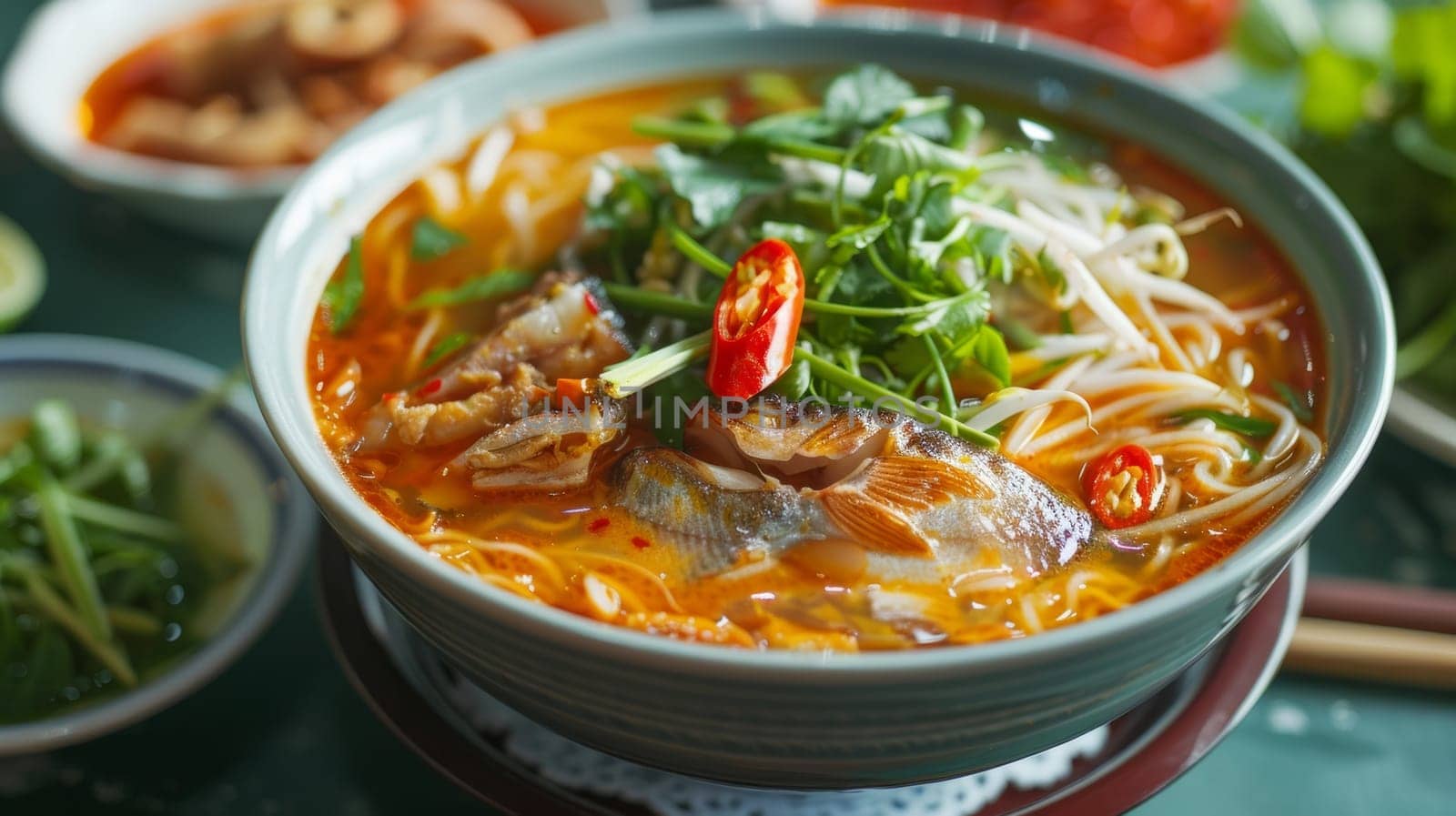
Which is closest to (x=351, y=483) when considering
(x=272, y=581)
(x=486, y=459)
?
(x=486, y=459)

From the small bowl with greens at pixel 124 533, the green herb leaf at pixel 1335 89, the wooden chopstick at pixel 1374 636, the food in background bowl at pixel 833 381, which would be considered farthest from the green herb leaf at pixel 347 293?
the green herb leaf at pixel 1335 89

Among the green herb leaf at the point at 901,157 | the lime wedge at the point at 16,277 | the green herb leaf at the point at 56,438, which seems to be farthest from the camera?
the lime wedge at the point at 16,277

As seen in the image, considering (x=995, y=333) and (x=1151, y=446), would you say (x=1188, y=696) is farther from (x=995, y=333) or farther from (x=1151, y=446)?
(x=995, y=333)

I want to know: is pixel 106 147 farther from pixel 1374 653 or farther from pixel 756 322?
pixel 1374 653

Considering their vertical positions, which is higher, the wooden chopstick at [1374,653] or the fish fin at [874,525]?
the fish fin at [874,525]

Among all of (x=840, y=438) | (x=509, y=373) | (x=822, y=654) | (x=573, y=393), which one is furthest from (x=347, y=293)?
(x=822, y=654)

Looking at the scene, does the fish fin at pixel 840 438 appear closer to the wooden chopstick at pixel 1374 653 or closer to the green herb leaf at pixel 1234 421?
the green herb leaf at pixel 1234 421

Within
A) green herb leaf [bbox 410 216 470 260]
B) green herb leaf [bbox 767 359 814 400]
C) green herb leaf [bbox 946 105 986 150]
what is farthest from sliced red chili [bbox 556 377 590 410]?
green herb leaf [bbox 946 105 986 150]
